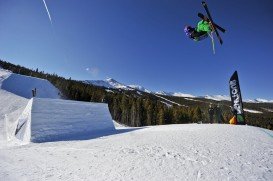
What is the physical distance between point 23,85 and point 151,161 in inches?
1603

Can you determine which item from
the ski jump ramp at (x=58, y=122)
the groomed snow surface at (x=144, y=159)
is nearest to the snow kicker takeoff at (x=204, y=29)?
the groomed snow surface at (x=144, y=159)

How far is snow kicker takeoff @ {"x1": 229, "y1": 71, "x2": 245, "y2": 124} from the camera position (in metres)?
18.5

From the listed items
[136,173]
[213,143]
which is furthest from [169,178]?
[213,143]

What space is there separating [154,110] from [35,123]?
60523mm

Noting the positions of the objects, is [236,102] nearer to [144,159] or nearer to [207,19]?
[207,19]

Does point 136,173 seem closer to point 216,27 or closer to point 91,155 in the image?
point 91,155

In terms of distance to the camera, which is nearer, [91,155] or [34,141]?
[91,155]

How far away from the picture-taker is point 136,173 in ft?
22.4

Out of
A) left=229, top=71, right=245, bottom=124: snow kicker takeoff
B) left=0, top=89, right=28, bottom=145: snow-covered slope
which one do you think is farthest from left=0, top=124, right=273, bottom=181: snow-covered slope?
left=0, top=89, right=28, bottom=145: snow-covered slope

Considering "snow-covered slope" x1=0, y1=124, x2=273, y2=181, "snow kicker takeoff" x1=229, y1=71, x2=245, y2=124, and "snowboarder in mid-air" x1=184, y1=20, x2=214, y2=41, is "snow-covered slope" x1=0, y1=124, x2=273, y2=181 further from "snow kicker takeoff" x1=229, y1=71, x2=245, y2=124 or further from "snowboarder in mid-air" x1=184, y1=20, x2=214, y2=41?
"snow kicker takeoff" x1=229, y1=71, x2=245, y2=124

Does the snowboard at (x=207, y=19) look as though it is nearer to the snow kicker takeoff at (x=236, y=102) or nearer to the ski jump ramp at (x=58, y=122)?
the snow kicker takeoff at (x=236, y=102)

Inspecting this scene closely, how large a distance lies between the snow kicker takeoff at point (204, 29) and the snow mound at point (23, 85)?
33.0 meters

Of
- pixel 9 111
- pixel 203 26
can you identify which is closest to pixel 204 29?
pixel 203 26

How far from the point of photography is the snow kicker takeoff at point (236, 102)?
1850cm
